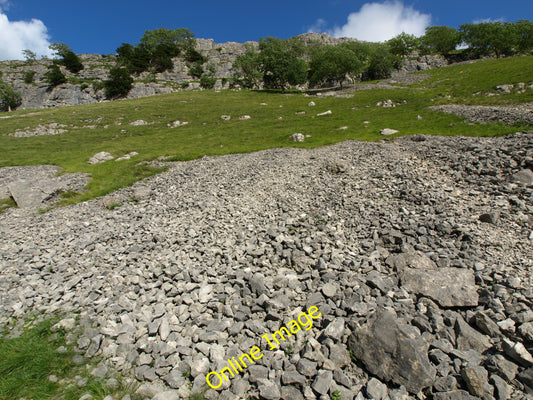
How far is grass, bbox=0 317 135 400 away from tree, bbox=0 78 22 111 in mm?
136451

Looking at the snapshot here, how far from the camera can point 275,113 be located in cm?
5519

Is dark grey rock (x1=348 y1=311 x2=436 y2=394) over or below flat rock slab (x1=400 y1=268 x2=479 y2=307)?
below

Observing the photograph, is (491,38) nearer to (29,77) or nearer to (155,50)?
(155,50)

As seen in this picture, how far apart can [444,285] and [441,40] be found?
161m

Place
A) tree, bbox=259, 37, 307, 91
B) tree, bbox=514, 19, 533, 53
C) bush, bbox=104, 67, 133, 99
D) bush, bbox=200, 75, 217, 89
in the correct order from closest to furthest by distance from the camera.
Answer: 1. tree, bbox=259, 37, 307, 91
2. tree, bbox=514, 19, 533, 53
3. bush, bbox=104, 67, 133, 99
4. bush, bbox=200, 75, 217, 89

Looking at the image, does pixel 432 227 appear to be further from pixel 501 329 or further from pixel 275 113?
pixel 275 113

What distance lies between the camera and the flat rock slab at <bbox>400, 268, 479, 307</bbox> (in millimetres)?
7691

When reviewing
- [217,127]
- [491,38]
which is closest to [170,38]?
[217,127]

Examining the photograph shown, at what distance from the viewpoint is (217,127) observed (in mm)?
46688

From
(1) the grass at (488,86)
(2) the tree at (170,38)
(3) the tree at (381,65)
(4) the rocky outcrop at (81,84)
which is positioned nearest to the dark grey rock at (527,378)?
(1) the grass at (488,86)

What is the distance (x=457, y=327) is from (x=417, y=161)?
46.1ft

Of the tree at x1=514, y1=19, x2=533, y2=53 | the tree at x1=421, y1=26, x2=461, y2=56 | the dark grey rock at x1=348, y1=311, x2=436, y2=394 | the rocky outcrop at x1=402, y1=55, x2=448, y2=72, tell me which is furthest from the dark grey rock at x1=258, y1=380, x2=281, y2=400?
the tree at x1=421, y1=26, x2=461, y2=56

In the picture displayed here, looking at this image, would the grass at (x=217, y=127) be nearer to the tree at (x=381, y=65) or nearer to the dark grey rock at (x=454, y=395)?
the dark grey rock at (x=454, y=395)

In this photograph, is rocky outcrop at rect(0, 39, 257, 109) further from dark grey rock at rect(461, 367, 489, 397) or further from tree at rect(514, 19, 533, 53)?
dark grey rock at rect(461, 367, 489, 397)
